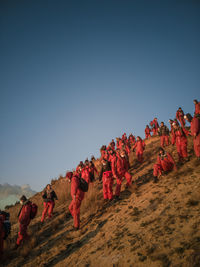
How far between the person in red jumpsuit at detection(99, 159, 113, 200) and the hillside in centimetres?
43

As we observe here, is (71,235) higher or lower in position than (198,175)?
lower

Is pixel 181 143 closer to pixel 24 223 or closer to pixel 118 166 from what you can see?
pixel 118 166

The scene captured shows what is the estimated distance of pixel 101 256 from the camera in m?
3.42

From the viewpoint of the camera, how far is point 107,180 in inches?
268

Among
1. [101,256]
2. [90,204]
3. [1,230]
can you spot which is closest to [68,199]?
[90,204]

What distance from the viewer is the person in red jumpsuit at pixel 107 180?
685cm

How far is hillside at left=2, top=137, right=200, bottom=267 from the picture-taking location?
278 cm

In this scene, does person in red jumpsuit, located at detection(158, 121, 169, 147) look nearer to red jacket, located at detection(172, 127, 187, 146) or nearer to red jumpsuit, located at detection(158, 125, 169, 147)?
red jumpsuit, located at detection(158, 125, 169, 147)

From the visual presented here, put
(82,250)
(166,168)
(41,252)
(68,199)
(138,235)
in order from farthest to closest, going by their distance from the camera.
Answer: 1. (68,199)
2. (166,168)
3. (41,252)
4. (82,250)
5. (138,235)

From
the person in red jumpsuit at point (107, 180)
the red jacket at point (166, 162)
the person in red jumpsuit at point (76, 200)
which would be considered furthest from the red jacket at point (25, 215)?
the red jacket at point (166, 162)

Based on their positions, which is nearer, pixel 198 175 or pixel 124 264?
pixel 124 264

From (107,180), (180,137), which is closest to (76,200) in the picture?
(107,180)

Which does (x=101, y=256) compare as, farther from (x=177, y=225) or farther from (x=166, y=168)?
(x=166, y=168)

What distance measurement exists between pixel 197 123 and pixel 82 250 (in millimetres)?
6171
